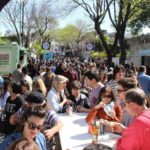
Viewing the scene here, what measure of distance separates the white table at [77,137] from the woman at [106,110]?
0.24 meters

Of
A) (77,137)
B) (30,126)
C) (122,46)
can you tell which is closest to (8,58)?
(122,46)

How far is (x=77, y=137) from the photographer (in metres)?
5.58

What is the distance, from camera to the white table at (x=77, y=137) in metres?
5.12

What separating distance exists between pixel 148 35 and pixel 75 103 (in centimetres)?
4177

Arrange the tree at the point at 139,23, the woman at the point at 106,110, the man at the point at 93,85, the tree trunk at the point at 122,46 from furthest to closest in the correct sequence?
the tree at the point at 139,23, the tree trunk at the point at 122,46, the man at the point at 93,85, the woman at the point at 106,110

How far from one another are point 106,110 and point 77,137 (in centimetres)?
61

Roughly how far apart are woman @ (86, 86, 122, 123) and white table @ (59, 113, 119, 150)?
24cm

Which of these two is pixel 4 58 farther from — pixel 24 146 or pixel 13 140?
pixel 24 146

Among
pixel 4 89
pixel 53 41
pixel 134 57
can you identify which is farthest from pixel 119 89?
pixel 53 41

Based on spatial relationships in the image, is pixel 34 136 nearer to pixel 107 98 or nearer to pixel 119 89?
pixel 119 89

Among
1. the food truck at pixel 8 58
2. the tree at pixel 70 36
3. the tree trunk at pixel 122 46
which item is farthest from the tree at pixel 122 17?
the tree at pixel 70 36

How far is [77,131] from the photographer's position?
5.96 m

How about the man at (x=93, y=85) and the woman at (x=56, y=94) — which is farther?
the man at (x=93, y=85)

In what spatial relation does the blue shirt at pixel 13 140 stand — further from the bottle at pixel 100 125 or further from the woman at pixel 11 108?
the woman at pixel 11 108
